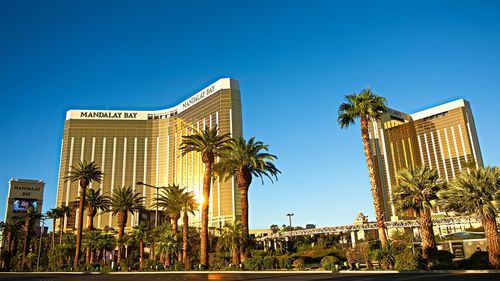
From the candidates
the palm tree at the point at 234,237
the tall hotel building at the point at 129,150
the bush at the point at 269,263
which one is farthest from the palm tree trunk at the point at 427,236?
the tall hotel building at the point at 129,150

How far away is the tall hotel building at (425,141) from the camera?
535ft

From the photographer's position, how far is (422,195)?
103ft

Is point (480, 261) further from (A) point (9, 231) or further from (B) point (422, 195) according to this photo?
(A) point (9, 231)

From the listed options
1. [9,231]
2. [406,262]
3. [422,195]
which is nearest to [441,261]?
[406,262]

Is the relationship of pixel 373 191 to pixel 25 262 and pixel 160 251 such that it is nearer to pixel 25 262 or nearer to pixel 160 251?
pixel 160 251

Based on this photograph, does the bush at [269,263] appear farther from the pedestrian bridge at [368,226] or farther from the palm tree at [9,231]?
the palm tree at [9,231]

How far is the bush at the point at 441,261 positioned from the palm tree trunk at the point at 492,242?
2.62 m

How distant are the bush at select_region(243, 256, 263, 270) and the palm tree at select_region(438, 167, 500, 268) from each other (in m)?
17.9

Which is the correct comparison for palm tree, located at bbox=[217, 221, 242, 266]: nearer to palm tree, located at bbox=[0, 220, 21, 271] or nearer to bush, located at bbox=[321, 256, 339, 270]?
bush, located at bbox=[321, 256, 339, 270]

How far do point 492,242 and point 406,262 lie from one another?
225 inches

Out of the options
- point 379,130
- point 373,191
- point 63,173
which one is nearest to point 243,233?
point 373,191

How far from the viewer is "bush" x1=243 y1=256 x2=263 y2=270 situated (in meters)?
37.2

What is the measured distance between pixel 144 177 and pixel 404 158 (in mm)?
122108

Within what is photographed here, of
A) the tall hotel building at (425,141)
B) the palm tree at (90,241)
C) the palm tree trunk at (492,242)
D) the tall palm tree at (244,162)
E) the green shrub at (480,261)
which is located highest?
the tall hotel building at (425,141)
